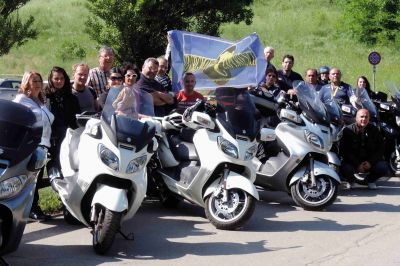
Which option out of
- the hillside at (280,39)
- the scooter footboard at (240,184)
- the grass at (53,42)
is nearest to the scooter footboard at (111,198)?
the scooter footboard at (240,184)

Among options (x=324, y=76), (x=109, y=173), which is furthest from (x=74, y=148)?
(x=324, y=76)

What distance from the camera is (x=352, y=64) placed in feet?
140

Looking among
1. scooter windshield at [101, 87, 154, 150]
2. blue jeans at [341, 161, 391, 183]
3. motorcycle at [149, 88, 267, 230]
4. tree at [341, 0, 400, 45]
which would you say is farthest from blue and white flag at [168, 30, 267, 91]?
tree at [341, 0, 400, 45]

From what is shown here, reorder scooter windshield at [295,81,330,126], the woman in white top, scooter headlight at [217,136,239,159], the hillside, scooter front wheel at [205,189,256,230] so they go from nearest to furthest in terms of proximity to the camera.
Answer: the woman in white top < scooter front wheel at [205,189,256,230] < scooter headlight at [217,136,239,159] < scooter windshield at [295,81,330,126] < the hillside

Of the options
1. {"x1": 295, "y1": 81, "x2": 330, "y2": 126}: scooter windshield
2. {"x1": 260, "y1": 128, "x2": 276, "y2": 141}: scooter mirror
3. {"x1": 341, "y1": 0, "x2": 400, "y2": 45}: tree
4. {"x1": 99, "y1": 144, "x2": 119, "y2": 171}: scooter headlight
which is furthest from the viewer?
{"x1": 341, "y1": 0, "x2": 400, "y2": 45}: tree

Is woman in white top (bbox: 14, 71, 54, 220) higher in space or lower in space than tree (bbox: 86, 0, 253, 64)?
lower

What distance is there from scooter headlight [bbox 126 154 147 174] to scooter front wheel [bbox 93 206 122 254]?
423mm

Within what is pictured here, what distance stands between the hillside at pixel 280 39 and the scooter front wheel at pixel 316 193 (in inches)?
1005

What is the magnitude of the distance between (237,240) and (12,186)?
2.58 m

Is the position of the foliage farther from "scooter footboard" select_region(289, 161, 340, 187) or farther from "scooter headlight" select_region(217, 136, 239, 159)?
"scooter footboard" select_region(289, 161, 340, 187)

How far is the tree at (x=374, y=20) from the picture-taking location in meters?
45.4

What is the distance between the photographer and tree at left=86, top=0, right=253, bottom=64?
1831cm

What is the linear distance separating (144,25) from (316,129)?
10776 mm

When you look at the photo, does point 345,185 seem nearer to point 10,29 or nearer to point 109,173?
point 109,173
